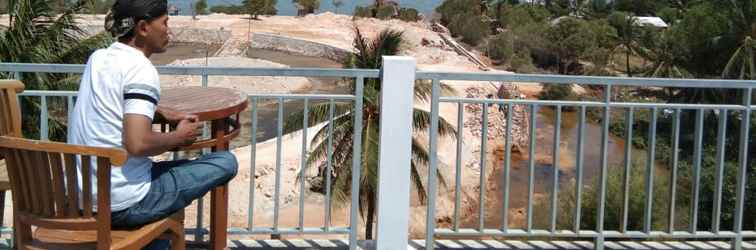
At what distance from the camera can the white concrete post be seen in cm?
397

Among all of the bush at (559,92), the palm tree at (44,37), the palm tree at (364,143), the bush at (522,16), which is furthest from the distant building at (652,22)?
the palm tree at (44,37)

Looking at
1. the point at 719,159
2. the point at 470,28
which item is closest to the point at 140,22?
the point at 719,159

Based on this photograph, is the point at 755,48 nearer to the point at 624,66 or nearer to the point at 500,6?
the point at 624,66

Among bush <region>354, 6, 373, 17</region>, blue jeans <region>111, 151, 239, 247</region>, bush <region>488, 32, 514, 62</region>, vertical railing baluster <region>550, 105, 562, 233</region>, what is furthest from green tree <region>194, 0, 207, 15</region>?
blue jeans <region>111, 151, 239, 247</region>

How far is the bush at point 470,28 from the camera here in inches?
2931

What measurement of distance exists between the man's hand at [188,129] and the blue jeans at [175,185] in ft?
0.35

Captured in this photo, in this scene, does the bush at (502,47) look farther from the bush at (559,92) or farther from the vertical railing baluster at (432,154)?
the vertical railing baluster at (432,154)

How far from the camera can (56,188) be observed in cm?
242

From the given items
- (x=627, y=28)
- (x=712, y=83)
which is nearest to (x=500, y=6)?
(x=627, y=28)

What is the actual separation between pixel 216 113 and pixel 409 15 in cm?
7742

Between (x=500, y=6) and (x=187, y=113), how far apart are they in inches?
3301

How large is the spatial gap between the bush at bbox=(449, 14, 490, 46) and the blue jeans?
2807 inches

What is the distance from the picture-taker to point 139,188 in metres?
2.63

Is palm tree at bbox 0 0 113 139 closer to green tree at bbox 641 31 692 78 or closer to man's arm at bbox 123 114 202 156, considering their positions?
man's arm at bbox 123 114 202 156
